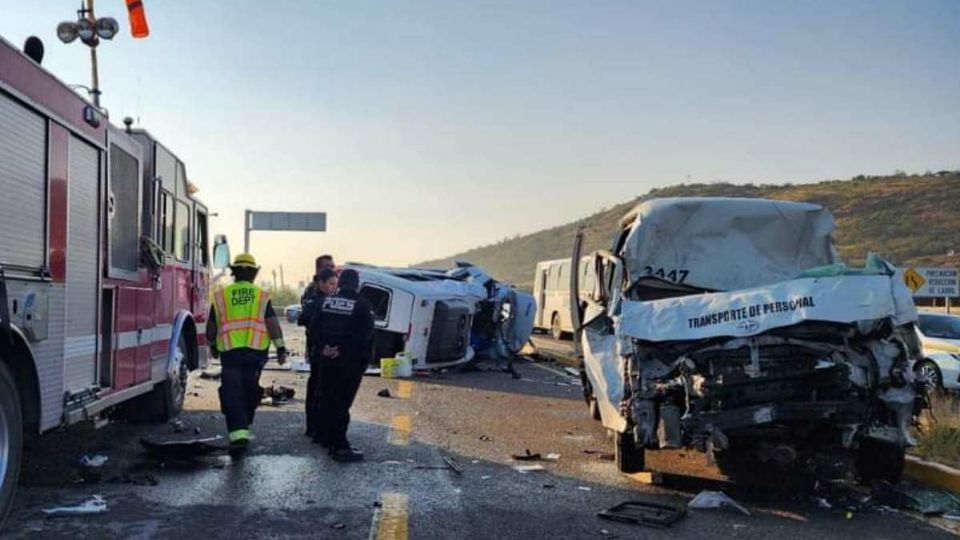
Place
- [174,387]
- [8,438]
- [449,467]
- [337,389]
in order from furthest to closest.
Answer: [174,387]
[337,389]
[449,467]
[8,438]

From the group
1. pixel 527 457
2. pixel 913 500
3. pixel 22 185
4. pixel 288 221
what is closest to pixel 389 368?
pixel 527 457

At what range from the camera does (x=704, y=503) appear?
20.9 feet

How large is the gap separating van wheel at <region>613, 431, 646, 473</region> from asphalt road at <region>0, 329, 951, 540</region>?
0.53ft

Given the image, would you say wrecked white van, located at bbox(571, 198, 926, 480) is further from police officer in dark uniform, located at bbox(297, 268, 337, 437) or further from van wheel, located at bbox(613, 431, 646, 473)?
police officer in dark uniform, located at bbox(297, 268, 337, 437)

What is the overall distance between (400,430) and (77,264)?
13.9 feet

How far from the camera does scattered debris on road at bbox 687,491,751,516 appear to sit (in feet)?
20.8

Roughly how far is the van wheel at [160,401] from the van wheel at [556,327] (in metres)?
22.8

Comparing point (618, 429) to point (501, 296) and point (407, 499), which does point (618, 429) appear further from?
point (501, 296)

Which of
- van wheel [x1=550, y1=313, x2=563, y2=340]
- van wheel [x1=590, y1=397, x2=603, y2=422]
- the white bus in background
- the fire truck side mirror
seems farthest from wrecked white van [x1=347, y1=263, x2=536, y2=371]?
van wheel [x1=550, y1=313, x2=563, y2=340]

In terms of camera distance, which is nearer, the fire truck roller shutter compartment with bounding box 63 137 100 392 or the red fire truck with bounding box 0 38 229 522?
the red fire truck with bounding box 0 38 229 522

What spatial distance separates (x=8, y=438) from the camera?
16.9ft

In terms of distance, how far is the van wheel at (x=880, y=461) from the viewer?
6910 millimetres

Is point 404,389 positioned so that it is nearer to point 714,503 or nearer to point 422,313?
point 422,313

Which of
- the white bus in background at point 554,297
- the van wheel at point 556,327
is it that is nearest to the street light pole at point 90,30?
the white bus in background at point 554,297
